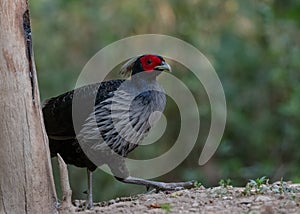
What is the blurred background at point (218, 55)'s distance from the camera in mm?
9938

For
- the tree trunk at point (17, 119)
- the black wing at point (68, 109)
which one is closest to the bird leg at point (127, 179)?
the black wing at point (68, 109)

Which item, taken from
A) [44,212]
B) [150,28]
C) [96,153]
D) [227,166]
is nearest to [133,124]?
[96,153]

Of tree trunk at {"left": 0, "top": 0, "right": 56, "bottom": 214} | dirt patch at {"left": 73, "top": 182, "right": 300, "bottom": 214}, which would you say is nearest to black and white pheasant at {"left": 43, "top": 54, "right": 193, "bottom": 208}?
dirt patch at {"left": 73, "top": 182, "right": 300, "bottom": 214}

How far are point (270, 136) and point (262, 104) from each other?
56 cm

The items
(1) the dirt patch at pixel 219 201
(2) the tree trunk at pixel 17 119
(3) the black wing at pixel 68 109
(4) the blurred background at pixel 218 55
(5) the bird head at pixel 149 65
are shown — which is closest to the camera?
(2) the tree trunk at pixel 17 119

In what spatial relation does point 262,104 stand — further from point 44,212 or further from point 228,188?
point 44,212

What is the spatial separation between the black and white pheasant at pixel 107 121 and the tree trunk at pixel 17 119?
0.98m

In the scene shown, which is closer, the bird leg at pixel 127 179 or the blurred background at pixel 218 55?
the bird leg at pixel 127 179

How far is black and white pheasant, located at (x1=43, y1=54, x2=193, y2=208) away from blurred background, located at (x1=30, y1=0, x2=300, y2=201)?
393cm

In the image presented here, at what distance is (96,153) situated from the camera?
5.51 m

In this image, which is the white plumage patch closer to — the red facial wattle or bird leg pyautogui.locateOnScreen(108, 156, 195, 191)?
bird leg pyautogui.locateOnScreen(108, 156, 195, 191)

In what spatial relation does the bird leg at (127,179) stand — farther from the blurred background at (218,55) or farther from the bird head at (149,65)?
the blurred background at (218,55)

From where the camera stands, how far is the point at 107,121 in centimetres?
548

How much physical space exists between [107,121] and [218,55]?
207 inches
